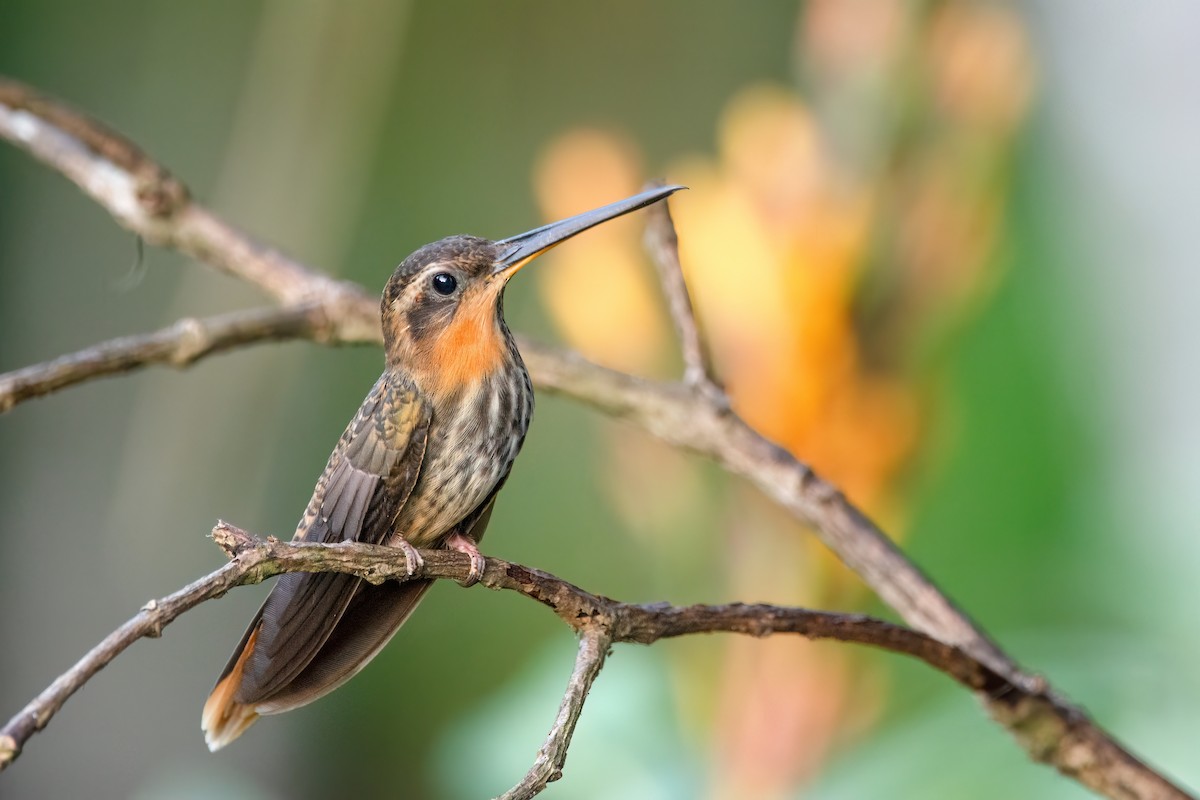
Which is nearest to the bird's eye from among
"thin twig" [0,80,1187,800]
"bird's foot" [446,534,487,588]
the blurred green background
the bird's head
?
the bird's head

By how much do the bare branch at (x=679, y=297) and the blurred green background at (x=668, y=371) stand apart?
195 mm

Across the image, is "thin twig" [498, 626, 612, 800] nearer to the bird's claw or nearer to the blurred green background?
the bird's claw

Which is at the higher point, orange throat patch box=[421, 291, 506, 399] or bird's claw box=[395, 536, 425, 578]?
orange throat patch box=[421, 291, 506, 399]

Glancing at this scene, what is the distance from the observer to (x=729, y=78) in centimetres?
223

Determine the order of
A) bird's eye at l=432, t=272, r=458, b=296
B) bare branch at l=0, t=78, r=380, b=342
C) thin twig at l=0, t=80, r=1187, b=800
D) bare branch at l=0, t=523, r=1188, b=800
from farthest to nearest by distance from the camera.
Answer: bare branch at l=0, t=78, r=380, b=342, thin twig at l=0, t=80, r=1187, b=800, bird's eye at l=432, t=272, r=458, b=296, bare branch at l=0, t=523, r=1188, b=800

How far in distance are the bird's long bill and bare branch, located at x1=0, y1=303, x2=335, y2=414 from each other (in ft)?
0.85

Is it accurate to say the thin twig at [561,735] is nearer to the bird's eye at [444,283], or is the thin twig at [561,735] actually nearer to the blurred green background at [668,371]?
the bird's eye at [444,283]

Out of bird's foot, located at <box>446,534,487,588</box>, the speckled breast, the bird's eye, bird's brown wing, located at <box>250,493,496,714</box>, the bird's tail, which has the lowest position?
the bird's tail

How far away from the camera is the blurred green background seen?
116 centimetres

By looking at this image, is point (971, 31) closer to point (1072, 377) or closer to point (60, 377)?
point (1072, 377)

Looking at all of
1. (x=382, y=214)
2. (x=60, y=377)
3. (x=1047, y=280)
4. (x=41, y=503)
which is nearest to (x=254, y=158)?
(x=382, y=214)

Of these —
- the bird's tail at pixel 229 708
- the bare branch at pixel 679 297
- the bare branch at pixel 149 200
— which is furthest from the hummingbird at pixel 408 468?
the bare branch at pixel 149 200

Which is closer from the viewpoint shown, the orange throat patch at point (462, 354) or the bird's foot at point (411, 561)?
the bird's foot at point (411, 561)

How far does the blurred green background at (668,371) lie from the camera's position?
1.16 m
